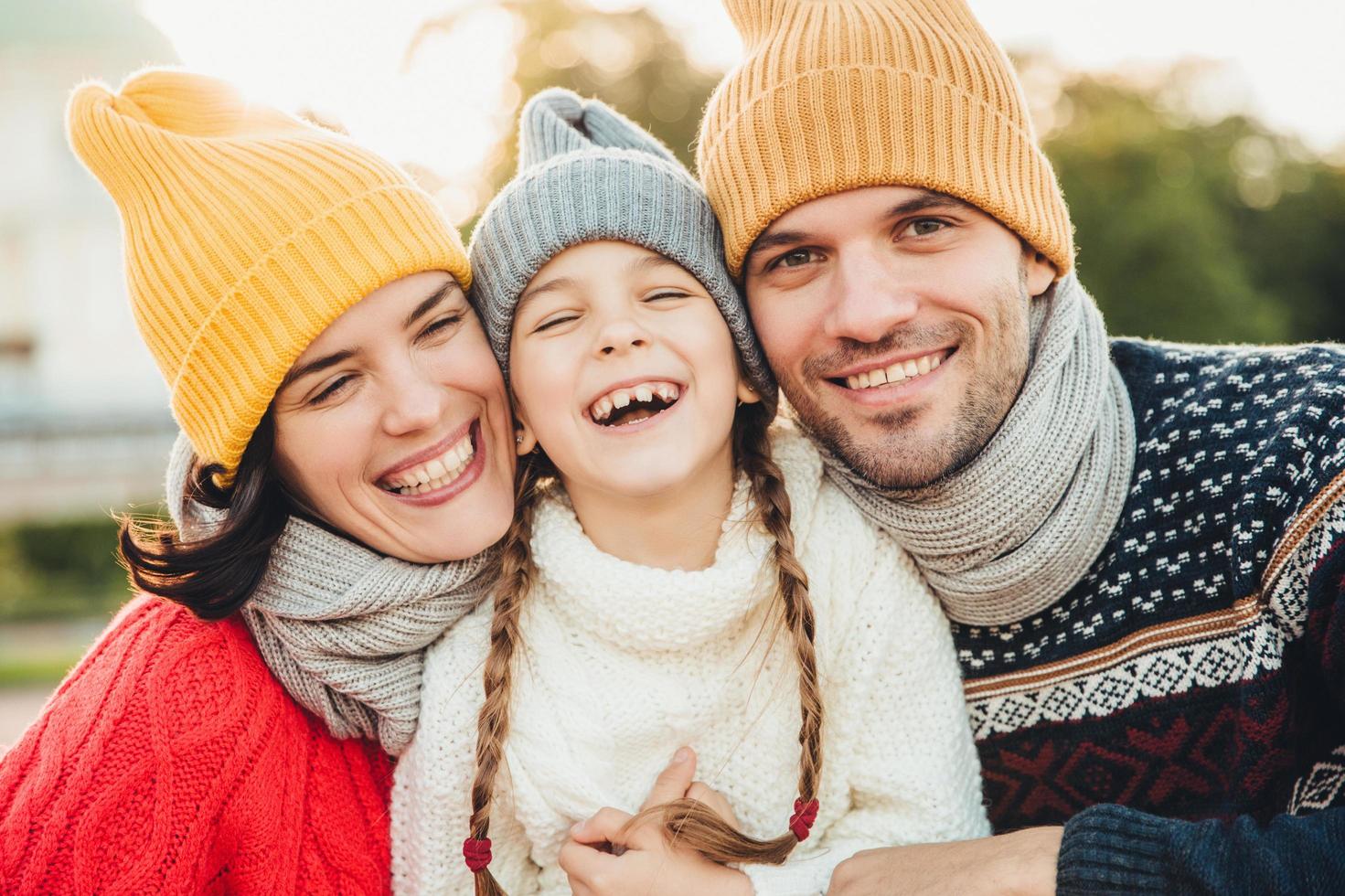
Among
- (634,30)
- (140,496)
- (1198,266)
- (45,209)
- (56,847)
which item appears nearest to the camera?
(56,847)

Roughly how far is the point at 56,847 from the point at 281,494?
2.89 ft

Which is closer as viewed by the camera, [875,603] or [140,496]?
[875,603]

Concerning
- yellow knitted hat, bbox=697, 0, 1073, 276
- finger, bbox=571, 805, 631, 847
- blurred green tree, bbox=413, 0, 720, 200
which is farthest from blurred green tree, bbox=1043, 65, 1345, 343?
finger, bbox=571, 805, 631, 847

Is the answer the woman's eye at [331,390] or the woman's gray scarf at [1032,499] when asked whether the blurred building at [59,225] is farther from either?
the woman's gray scarf at [1032,499]

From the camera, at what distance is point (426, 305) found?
2.59 m

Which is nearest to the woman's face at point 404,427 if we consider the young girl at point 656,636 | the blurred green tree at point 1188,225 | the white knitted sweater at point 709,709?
the young girl at point 656,636

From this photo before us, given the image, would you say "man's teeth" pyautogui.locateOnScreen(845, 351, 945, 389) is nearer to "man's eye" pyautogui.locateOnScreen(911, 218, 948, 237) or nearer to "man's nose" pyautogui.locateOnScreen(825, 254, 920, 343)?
"man's nose" pyautogui.locateOnScreen(825, 254, 920, 343)

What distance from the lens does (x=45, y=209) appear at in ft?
77.8

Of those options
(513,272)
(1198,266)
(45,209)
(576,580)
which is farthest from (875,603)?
(45,209)

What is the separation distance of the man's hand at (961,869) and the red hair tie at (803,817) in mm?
114

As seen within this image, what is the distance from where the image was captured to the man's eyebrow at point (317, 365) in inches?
98.1

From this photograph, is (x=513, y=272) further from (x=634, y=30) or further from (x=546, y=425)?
(x=634, y=30)

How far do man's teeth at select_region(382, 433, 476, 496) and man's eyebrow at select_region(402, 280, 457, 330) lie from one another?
1.02ft

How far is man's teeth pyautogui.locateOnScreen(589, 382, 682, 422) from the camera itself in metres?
2.52
